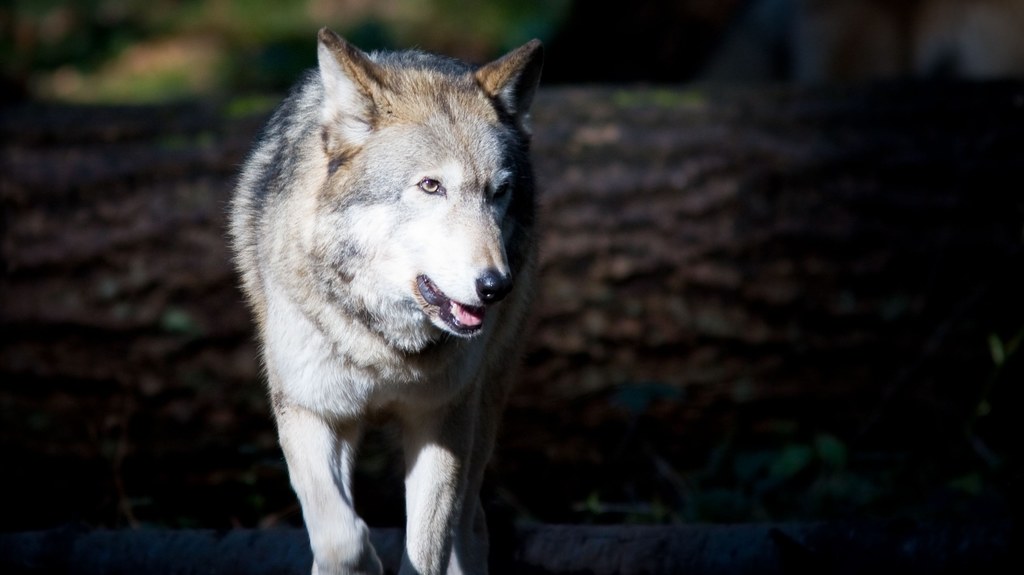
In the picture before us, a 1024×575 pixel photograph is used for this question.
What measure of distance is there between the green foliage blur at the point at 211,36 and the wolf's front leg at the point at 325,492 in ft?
26.1

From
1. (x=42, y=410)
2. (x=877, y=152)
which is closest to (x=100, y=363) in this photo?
(x=42, y=410)

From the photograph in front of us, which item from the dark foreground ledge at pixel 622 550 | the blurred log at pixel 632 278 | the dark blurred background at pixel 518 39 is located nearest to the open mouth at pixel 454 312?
the dark foreground ledge at pixel 622 550

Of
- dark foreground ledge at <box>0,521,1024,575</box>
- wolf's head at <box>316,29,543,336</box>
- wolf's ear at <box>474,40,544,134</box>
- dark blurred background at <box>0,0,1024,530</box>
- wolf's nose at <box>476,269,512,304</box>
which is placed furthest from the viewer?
dark blurred background at <box>0,0,1024,530</box>

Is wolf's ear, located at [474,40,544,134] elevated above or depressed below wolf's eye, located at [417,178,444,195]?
above

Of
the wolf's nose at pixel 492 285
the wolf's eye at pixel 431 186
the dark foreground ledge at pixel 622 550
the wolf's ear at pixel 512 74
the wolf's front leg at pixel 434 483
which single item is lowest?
the dark foreground ledge at pixel 622 550

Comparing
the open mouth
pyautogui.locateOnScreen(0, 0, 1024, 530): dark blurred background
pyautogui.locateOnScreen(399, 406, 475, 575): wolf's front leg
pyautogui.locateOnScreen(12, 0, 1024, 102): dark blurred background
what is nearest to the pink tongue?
the open mouth

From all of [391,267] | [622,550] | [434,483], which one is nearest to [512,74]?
[391,267]

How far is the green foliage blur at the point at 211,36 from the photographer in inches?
454

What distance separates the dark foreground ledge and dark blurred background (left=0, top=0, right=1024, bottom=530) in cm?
141

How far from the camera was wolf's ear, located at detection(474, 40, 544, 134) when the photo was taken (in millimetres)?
3652

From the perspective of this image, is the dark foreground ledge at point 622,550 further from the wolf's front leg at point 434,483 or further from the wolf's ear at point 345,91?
the wolf's ear at point 345,91

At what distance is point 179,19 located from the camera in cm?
1300

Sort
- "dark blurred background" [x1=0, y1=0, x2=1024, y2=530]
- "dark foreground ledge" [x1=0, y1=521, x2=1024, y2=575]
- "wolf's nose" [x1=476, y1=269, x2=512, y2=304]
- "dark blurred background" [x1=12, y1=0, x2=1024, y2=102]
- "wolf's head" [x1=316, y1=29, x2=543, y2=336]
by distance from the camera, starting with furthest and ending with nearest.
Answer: "dark blurred background" [x1=12, y1=0, x2=1024, y2=102] < "dark blurred background" [x1=0, y1=0, x2=1024, y2=530] < "dark foreground ledge" [x1=0, y1=521, x2=1024, y2=575] < "wolf's head" [x1=316, y1=29, x2=543, y2=336] < "wolf's nose" [x1=476, y1=269, x2=512, y2=304]

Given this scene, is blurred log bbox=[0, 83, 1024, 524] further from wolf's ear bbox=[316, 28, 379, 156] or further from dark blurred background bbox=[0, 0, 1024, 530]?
wolf's ear bbox=[316, 28, 379, 156]
